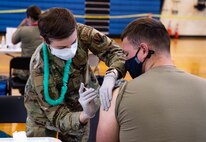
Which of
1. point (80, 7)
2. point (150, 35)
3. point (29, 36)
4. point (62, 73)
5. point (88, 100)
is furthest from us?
point (80, 7)

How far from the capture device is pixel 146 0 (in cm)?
884

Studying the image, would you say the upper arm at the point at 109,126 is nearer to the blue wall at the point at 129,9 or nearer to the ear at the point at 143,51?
the ear at the point at 143,51

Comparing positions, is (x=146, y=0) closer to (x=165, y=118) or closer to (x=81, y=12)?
(x=81, y=12)

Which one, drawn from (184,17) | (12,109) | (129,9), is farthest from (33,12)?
(184,17)

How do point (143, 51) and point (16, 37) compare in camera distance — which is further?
point (16, 37)

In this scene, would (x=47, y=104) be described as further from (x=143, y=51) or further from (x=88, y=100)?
(x=143, y=51)

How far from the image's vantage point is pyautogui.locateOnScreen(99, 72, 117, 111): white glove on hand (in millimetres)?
1352

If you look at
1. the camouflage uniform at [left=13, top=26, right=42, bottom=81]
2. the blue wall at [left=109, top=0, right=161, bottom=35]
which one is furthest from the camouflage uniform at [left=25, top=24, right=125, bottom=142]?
the blue wall at [left=109, top=0, right=161, bottom=35]

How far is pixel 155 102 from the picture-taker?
1.18 meters

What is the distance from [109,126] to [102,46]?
756 millimetres

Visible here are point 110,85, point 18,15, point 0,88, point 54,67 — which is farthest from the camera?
point 18,15

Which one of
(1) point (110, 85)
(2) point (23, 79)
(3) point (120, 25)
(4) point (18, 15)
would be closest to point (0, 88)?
(2) point (23, 79)

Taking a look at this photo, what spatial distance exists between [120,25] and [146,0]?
974 mm

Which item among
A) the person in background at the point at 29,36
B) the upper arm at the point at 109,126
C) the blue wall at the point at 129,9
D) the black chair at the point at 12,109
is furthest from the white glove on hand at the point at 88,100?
the blue wall at the point at 129,9
